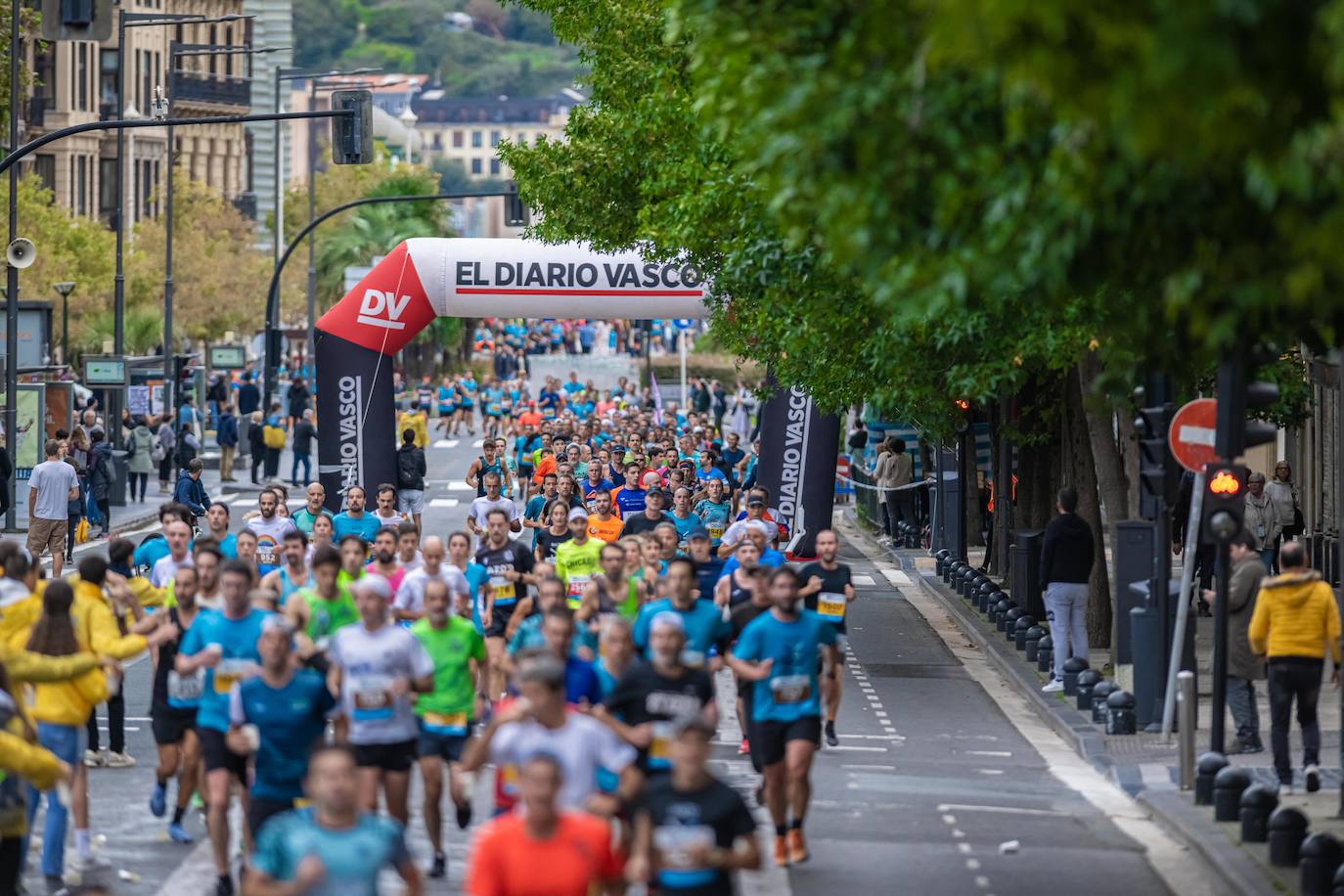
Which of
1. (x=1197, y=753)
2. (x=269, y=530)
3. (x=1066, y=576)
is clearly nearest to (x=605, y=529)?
(x=269, y=530)

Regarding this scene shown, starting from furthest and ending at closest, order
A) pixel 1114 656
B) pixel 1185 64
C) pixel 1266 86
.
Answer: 1. pixel 1114 656
2. pixel 1266 86
3. pixel 1185 64

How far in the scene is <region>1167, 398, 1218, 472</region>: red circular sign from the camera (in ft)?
55.6

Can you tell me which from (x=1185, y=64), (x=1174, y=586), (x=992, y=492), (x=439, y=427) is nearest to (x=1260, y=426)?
(x=1174, y=586)

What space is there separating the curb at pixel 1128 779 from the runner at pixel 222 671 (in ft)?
17.5

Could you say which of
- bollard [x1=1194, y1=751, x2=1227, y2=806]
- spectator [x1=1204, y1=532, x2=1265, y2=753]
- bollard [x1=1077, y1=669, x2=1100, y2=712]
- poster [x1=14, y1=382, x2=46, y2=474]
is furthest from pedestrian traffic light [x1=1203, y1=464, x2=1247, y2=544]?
poster [x1=14, y1=382, x2=46, y2=474]

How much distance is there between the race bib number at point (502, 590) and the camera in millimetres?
18344

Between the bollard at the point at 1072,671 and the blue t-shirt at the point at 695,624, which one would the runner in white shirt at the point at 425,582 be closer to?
the blue t-shirt at the point at 695,624

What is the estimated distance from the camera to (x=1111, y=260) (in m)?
10.4

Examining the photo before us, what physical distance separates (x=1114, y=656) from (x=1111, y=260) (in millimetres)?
11526

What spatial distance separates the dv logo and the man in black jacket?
9.62 meters

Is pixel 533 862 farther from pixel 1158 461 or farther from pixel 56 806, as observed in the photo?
pixel 1158 461

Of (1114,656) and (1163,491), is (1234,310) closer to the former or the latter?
(1163,491)

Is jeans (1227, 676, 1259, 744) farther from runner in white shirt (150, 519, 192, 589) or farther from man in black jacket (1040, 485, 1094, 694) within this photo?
runner in white shirt (150, 519, 192, 589)

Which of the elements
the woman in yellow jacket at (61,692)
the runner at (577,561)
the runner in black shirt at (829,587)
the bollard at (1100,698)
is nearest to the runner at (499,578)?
the runner at (577,561)
